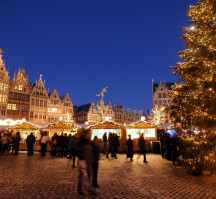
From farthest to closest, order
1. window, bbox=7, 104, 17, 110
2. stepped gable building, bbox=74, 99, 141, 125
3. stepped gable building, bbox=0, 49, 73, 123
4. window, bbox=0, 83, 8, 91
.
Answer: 1. stepped gable building, bbox=74, 99, 141, 125
2. window, bbox=7, 104, 17, 110
3. stepped gable building, bbox=0, 49, 73, 123
4. window, bbox=0, 83, 8, 91

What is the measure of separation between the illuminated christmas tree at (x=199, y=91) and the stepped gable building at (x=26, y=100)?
39473mm

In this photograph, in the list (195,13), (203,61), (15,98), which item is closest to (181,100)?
(203,61)

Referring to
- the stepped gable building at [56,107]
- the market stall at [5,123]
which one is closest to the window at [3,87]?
the stepped gable building at [56,107]

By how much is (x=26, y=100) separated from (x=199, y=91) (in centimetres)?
5015

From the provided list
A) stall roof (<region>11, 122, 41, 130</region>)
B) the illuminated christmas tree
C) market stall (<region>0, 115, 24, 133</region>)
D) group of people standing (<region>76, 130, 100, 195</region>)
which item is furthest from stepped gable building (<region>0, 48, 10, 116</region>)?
group of people standing (<region>76, 130, 100, 195</region>)

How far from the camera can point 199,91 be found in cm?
1055

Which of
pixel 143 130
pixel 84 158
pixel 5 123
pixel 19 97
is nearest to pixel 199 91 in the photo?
pixel 84 158

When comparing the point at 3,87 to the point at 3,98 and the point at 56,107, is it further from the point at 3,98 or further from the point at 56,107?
the point at 56,107

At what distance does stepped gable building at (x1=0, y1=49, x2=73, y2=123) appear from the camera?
50.6 meters

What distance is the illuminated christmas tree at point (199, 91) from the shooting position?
9.91m

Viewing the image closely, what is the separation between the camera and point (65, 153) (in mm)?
18328

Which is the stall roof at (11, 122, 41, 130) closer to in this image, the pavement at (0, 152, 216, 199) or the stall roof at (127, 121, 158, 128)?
the stall roof at (127, 121, 158, 128)

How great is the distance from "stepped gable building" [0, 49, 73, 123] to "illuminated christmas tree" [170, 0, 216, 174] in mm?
39473

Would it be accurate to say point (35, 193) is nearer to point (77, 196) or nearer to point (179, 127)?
point (77, 196)
